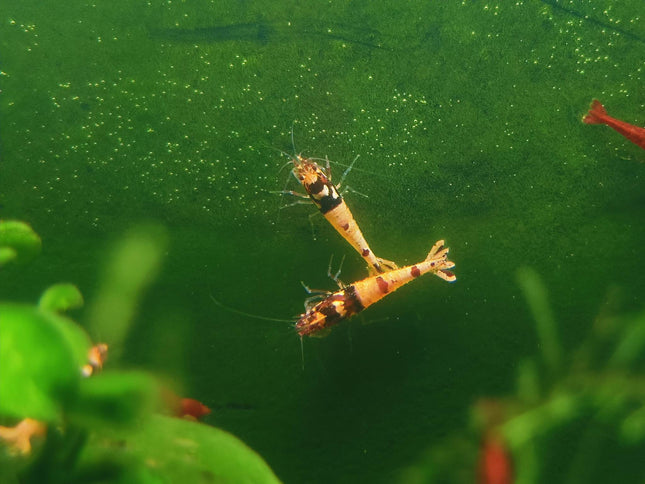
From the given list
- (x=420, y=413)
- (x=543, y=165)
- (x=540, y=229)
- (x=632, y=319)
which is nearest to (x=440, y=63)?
(x=543, y=165)

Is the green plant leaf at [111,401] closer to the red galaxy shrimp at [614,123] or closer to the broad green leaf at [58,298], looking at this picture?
the broad green leaf at [58,298]

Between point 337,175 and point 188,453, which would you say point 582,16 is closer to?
point 337,175

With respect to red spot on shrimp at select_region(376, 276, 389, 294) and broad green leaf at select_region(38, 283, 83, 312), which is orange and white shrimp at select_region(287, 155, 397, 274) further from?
broad green leaf at select_region(38, 283, 83, 312)

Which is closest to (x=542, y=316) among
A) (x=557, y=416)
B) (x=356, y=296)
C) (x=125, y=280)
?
(x=557, y=416)

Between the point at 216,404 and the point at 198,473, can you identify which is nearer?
the point at 198,473

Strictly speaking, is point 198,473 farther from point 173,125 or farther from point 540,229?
point 540,229

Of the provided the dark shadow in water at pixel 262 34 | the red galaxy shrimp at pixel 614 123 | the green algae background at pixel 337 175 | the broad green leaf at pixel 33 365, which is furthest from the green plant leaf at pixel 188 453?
the red galaxy shrimp at pixel 614 123

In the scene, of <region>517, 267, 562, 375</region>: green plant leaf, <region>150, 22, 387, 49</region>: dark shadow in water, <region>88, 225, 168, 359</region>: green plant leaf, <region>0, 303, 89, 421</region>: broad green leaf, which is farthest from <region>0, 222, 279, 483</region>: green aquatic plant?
<region>517, 267, 562, 375</region>: green plant leaf
